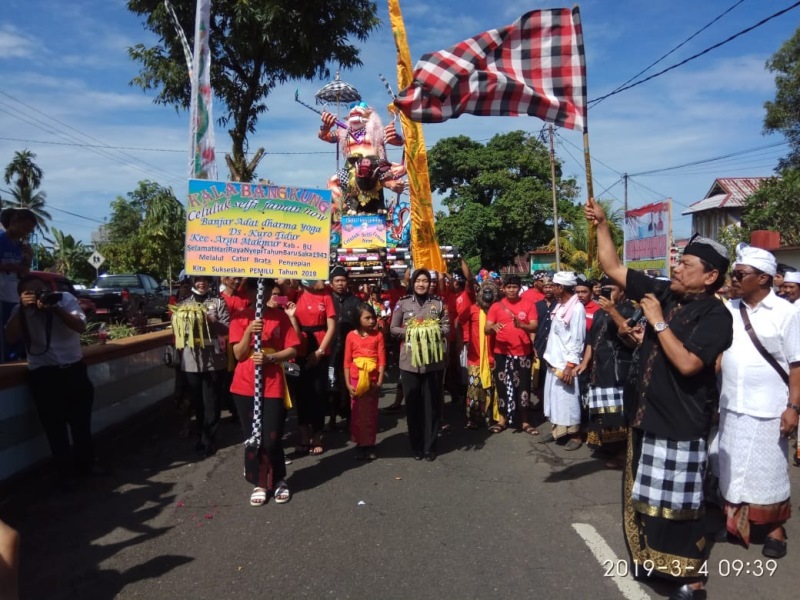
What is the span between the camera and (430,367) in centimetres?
626

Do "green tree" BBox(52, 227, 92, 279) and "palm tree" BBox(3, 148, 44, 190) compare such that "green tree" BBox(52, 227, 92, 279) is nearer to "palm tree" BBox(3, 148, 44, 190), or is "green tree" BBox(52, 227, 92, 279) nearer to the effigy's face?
"palm tree" BBox(3, 148, 44, 190)

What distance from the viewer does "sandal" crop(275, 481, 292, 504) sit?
5020mm

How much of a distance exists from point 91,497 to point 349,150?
7877 millimetres

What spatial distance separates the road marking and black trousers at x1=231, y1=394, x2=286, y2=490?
2.33m

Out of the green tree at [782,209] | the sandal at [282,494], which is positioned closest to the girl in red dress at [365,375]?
the sandal at [282,494]

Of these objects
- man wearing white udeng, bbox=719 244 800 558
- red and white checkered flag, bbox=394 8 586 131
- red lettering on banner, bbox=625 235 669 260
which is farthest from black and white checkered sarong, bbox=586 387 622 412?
red lettering on banner, bbox=625 235 669 260

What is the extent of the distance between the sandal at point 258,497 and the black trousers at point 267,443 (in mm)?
38

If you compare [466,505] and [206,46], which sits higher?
[206,46]

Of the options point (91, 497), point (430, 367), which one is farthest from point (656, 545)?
point (91, 497)

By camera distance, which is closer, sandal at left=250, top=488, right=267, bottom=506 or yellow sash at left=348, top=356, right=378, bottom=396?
sandal at left=250, top=488, right=267, bottom=506

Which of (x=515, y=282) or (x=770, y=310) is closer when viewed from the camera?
(x=770, y=310)

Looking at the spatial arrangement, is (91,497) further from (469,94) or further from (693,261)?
(693,261)

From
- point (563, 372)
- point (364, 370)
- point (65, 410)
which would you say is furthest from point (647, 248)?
point (65, 410)
